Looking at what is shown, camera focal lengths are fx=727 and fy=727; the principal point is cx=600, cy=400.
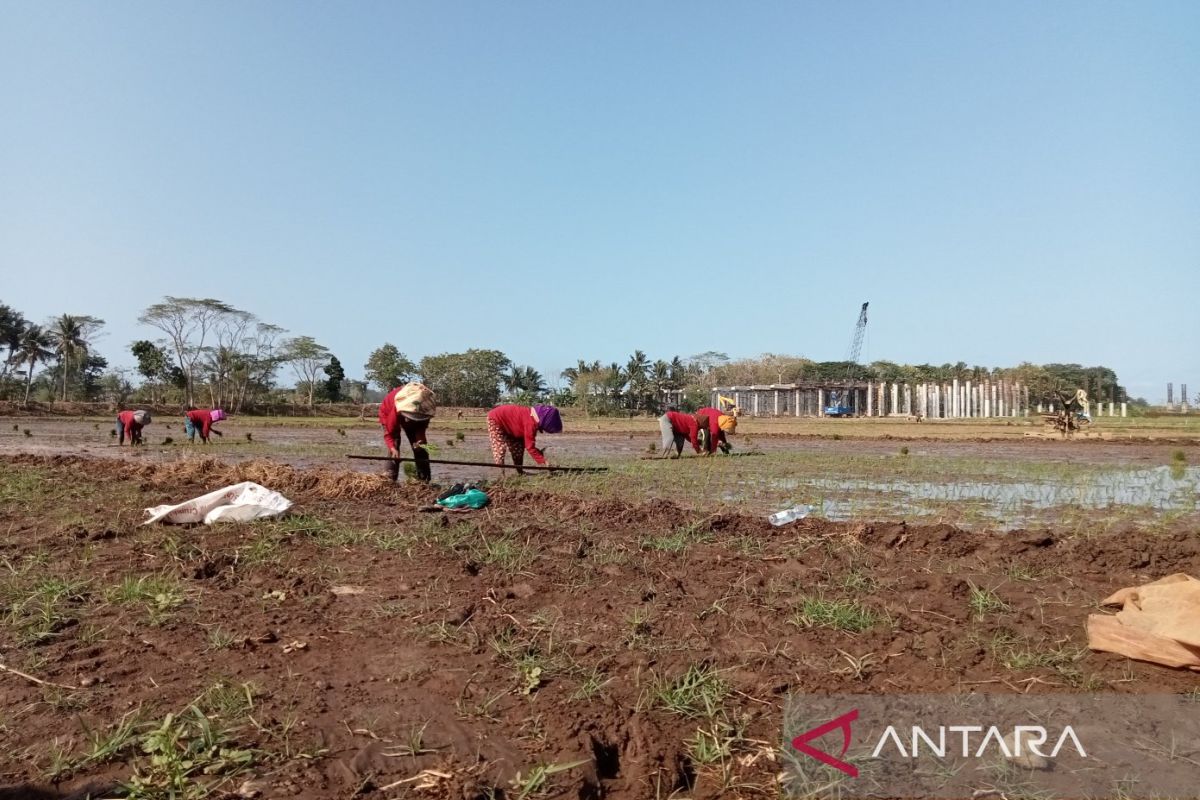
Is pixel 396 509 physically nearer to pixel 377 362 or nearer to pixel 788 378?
pixel 377 362

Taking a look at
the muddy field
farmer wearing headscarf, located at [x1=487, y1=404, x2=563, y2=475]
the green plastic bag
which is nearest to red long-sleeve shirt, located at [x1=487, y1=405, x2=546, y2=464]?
farmer wearing headscarf, located at [x1=487, y1=404, x2=563, y2=475]

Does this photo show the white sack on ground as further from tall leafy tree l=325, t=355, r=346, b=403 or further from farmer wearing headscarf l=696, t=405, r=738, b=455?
tall leafy tree l=325, t=355, r=346, b=403

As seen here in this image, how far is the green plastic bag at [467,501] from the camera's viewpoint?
7.69m

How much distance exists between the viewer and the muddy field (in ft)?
8.39

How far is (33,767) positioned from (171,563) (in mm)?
2824

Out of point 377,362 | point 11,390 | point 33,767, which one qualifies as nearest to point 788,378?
point 377,362

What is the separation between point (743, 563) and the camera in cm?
520

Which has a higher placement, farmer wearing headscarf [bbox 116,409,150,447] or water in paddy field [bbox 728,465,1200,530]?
farmer wearing headscarf [bbox 116,409,150,447]

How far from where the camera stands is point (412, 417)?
1043 cm

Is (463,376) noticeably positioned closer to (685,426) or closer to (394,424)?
(685,426)

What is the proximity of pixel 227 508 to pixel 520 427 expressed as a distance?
5910 mm

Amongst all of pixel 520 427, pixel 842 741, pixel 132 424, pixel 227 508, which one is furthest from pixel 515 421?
pixel 132 424

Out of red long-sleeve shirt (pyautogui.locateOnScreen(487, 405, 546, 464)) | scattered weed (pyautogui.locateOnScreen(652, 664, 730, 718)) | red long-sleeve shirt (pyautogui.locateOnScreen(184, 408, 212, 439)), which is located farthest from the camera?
red long-sleeve shirt (pyautogui.locateOnScreen(184, 408, 212, 439))

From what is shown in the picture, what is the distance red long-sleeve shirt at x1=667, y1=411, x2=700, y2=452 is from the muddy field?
9105mm
